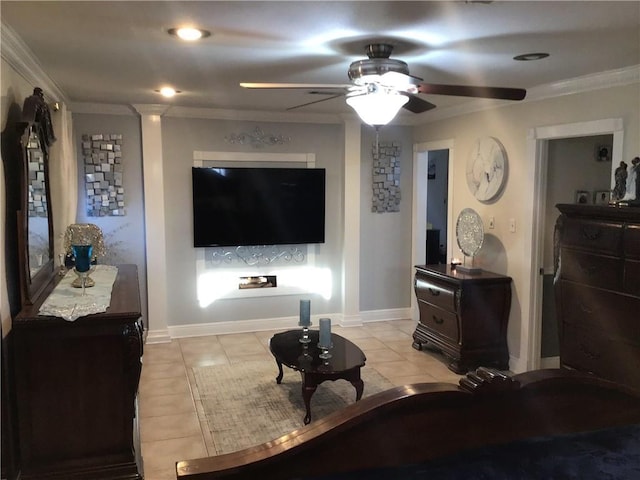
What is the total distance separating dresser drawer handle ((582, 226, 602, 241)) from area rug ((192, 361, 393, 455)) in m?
1.90

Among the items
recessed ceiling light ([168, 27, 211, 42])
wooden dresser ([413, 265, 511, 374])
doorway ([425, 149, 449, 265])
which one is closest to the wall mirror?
recessed ceiling light ([168, 27, 211, 42])

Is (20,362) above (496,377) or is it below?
below

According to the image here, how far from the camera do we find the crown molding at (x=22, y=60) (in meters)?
2.66

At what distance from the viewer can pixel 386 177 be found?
6.17m

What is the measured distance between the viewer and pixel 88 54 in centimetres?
315

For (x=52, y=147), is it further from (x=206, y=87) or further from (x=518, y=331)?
(x=518, y=331)

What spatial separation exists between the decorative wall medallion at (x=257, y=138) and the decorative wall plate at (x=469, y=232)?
210cm

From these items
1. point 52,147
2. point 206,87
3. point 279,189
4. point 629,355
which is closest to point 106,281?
point 52,147

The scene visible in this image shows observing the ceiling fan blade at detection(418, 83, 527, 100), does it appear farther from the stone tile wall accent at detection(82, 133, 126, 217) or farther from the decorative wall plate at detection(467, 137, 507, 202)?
the stone tile wall accent at detection(82, 133, 126, 217)

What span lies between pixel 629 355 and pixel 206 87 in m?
3.49

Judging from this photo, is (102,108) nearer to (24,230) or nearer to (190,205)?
(190,205)

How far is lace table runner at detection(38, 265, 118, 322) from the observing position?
2707 millimetres

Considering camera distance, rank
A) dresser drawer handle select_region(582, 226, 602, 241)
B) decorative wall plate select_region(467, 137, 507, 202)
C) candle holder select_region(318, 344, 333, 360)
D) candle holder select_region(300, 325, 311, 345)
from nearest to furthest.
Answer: dresser drawer handle select_region(582, 226, 602, 241), candle holder select_region(318, 344, 333, 360), candle holder select_region(300, 325, 311, 345), decorative wall plate select_region(467, 137, 507, 202)

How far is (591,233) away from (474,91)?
1346 millimetres
